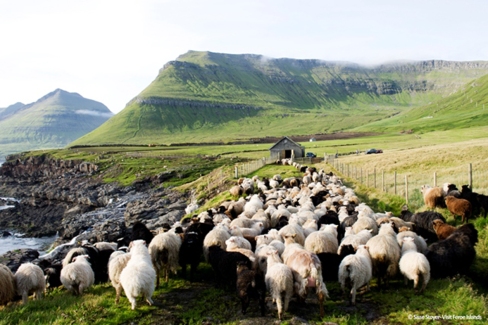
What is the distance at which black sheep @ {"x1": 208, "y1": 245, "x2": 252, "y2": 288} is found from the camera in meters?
11.7

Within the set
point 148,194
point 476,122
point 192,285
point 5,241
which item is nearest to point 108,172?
point 148,194

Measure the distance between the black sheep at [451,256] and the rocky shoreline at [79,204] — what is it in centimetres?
2133

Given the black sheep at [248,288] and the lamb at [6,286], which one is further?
the lamb at [6,286]

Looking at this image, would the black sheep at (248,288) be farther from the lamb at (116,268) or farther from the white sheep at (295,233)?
the lamb at (116,268)

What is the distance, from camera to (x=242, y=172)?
48250mm

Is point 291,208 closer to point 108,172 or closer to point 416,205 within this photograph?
point 416,205

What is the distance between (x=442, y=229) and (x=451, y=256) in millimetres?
3478

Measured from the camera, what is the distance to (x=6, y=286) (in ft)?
35.6

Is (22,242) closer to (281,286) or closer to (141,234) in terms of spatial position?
(141,234)

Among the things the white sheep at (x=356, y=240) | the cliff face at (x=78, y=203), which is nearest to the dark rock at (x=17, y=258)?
the cliff face at (x=78, y=203)

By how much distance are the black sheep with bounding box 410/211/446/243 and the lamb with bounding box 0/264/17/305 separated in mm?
14409

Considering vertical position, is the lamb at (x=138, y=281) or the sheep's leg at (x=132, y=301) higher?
the lamb at (x=138, y=281)

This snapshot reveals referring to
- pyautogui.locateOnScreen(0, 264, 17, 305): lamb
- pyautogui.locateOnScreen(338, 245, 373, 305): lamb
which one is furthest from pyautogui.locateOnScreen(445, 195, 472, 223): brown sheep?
pyautogui.locateOnScreen(0, 264, 17, 305): lamb

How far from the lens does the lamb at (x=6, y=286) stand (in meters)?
10.7
